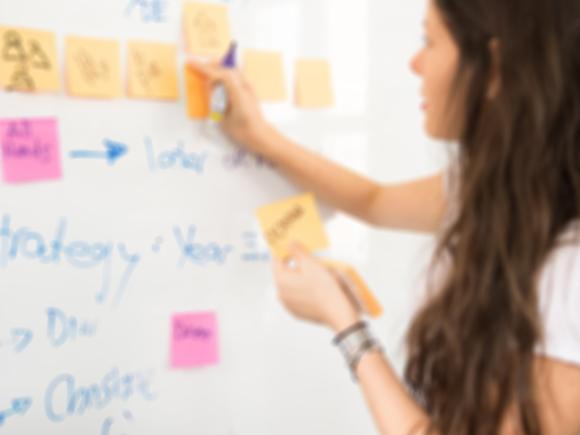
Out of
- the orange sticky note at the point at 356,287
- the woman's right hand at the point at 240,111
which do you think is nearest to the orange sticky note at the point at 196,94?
the woman's right hand at the point at 240,111

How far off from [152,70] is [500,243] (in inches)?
→ 16.6

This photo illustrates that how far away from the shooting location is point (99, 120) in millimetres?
712

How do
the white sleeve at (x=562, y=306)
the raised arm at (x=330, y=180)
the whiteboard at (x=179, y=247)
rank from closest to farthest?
the white sleeve at (x=562, y=306) < the whiteboard at (x=179, y=247) < the raised arm at (x=330, y=180)

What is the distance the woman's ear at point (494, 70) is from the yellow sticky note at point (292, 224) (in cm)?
31

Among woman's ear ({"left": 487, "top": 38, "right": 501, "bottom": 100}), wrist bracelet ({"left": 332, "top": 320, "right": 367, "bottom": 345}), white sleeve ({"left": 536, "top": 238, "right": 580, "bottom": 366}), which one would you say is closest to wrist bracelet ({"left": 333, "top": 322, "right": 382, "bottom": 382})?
wrist bracelet ({"left": 332, "top": 320, "right": 367, "bottom": 345})

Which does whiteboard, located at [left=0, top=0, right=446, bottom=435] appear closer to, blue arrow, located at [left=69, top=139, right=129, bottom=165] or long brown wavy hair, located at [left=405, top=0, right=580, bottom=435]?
blue arrow, located at [left=69, top=139, right=129, bottom=165]

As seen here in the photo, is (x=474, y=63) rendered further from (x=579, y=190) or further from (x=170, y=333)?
(x=170, y=333)

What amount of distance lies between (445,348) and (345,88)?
41 centimetres

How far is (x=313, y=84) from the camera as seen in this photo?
0.88m

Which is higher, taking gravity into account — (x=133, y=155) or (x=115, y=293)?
(x=133, y=155)

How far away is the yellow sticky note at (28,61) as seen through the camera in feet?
2.14

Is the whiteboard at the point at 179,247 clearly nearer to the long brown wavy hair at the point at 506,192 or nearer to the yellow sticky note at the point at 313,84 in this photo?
the yellow sticky note at the point at 313,84

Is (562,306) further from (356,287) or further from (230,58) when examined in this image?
(230,58)

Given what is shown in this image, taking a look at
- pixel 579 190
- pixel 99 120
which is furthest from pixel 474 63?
pixel 99 120
